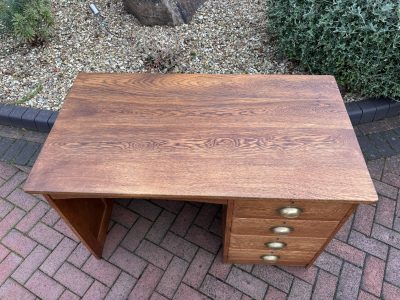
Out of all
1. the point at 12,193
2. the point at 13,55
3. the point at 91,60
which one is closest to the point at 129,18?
the point at 91,60

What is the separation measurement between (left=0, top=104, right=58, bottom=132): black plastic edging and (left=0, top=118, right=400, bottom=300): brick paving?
59 cm

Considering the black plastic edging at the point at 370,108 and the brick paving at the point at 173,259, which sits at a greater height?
the black plastic edging at the point at 370,108

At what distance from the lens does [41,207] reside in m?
2.45

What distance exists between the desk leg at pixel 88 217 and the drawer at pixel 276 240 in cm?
87

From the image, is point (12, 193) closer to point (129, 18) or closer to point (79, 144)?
point (79, 144)

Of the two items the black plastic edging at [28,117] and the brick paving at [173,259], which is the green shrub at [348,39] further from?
the black plastic edging at [28,117]

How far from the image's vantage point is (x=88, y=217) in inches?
80.0

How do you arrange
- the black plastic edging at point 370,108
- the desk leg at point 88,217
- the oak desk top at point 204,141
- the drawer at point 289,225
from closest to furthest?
1. the oak desk top at point 204,141
2. the drawer at point 289,225
3. the desk leg at point 88,217
4. the black plastic edging at point 370,108

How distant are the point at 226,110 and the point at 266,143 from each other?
0.98 feet

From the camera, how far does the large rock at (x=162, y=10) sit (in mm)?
3237

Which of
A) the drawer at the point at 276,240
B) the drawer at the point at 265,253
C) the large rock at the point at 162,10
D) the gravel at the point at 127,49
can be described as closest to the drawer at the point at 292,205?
the drawer at the point at 276,240

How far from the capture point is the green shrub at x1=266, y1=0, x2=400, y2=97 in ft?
7.59

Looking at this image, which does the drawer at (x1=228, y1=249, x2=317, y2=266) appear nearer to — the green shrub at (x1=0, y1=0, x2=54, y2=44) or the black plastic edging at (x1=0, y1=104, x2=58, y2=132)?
the black plastic edging at (x1=0, y1=104, x2=58, y2=132)

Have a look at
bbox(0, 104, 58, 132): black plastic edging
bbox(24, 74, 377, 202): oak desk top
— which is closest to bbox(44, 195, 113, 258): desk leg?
bbox(24, 74, 377, 202): oak desk top
